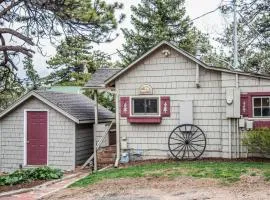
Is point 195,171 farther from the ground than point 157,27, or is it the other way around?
point 157,27

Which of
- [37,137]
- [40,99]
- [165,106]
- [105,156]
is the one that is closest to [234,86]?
[165,106]

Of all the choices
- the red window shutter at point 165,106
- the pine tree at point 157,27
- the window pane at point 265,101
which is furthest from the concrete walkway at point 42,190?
the pine tree at point 157,27

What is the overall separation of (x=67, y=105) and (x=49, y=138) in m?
1.48

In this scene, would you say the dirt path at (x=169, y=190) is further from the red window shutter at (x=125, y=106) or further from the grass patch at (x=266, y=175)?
the red window shutter at (x=125, y=106)

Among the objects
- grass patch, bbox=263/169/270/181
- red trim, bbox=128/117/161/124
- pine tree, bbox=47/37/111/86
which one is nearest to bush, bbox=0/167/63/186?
red trim, bbox=128/117/161/124

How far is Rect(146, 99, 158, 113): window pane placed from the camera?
14.9 meters

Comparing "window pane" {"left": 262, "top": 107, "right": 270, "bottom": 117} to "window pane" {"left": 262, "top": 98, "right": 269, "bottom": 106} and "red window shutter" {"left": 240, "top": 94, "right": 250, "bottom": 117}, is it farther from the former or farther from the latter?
"red window shutter" {"left": 240, "top": 94, "right": 250, "bottom": 117}

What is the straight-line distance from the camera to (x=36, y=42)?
11438mm

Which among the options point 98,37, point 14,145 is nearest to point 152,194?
point 98,37

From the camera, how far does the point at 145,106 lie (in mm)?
14922

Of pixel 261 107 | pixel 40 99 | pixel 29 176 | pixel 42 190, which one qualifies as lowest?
pixel 42 190

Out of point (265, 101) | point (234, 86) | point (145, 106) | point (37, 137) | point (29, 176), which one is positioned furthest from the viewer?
point (37, 137)

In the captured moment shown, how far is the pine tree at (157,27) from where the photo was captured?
33.3 metres

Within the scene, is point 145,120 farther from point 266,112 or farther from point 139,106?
point 266,112
